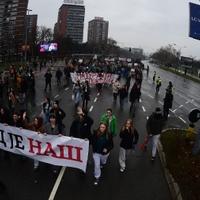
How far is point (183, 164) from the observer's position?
479 inches

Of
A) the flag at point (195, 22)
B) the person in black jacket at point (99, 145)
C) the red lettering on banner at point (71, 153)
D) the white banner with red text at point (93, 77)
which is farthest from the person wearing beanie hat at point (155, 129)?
the white banner with red text at point (93, 77)

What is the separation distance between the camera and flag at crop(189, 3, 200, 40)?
43.5ft

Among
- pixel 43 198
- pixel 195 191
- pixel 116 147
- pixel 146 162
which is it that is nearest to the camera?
pixel 43 198

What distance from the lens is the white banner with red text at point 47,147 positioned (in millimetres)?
10578

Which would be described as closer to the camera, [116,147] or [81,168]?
[81,168]

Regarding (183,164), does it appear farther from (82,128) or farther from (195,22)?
(195,22)

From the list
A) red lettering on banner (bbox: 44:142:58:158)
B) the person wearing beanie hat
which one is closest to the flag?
the person wearing beanie hat

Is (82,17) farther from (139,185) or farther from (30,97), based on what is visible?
(139,185)

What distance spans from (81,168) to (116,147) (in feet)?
12.2

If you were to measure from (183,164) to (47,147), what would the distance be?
410 centimetres

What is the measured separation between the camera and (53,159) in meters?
10.9

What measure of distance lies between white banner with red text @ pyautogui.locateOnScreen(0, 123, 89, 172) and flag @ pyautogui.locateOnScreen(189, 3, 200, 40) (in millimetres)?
5402

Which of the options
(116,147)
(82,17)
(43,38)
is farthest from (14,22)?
(116,147)

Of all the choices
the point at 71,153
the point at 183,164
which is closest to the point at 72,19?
the point at 183,164
